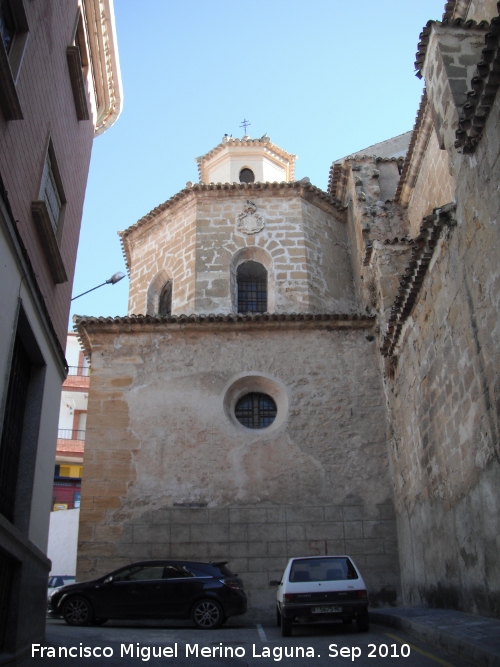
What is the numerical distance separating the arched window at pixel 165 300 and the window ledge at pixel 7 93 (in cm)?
1092

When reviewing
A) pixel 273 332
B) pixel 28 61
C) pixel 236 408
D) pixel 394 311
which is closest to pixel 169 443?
pixel 236 408

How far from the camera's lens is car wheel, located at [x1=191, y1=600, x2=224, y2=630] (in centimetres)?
944

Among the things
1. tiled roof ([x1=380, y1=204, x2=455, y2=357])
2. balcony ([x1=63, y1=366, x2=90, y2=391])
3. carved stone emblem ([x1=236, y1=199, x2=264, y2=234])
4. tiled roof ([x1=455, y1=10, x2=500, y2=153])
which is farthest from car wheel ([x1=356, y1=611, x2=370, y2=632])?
balcony ([x1=63, y1=366, x2=90, y2=391])

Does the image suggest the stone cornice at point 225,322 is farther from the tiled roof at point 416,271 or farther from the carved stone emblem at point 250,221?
the carved stone emblem at point 250,221

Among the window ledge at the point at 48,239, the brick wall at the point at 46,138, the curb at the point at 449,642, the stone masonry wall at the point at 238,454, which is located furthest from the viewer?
the stone masonry wall at the point at 238,454

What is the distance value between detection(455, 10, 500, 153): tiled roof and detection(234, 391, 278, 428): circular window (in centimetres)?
735

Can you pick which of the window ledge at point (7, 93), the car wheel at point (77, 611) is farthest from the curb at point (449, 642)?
the window ledge at point (7, 93)

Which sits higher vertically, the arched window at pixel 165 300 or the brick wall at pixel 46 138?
the arched window at pixel 165 300

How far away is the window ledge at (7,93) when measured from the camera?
17.1ft

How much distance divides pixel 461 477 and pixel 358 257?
8.60 meters

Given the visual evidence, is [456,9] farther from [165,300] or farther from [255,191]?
[165,300]

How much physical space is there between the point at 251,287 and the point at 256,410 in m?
4.06

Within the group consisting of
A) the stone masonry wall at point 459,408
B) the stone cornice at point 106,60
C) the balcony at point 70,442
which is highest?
the stone cornice at point 106,60

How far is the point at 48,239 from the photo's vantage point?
706 centimetres
